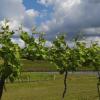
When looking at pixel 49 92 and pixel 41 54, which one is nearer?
pixel 41 54

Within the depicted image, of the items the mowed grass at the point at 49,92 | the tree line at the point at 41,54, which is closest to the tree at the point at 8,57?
the tree line at the point at 41,54

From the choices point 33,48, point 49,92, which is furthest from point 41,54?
point 49,92

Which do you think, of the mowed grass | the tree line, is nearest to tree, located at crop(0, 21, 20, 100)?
the tree line

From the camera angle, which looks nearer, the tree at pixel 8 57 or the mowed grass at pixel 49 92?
the tree at pixel 8 57

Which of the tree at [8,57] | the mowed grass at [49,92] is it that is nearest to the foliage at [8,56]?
the tree at [8,57]

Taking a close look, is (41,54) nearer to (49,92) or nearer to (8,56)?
(8,56)

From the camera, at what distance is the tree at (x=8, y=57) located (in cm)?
3553

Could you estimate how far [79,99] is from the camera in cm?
5462

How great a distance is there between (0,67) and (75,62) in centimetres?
1024

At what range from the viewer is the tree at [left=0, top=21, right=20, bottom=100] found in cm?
3553

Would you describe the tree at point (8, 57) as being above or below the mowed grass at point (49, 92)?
above

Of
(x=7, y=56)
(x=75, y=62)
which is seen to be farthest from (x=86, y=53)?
(x=7, y=56)

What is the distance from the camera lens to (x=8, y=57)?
Result: 3578 centimetres

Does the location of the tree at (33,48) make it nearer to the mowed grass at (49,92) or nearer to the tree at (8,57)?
the tree at (8,57)
